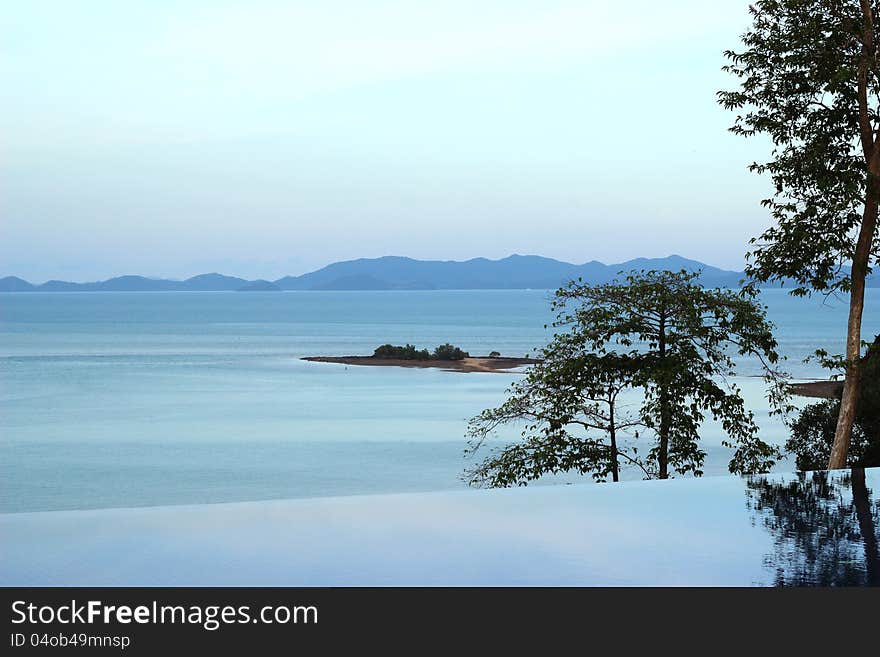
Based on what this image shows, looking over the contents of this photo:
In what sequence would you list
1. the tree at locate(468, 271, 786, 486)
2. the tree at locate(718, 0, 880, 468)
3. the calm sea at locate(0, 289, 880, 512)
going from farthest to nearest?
1. the calm sea at locate(0, 289, 880, 512)
2. the tree at locate(468, 271, 786, 486)
3. the tree at locate(718, 0, 880, 468)

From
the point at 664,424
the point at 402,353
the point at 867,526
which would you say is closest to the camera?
the point at 867,526

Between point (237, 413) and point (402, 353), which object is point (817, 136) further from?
point (402, 353)

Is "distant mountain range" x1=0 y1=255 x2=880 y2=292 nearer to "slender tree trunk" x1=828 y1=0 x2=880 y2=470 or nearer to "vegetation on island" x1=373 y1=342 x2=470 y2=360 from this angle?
"vegetation on island" x1=373 y1=342 x2=470 y2=360

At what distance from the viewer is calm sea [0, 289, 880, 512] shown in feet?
73.7

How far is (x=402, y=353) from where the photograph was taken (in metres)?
48.7

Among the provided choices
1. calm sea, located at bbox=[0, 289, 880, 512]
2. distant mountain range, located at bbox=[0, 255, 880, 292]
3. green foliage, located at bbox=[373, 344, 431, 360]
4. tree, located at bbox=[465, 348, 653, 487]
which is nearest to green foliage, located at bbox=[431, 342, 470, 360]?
green foliage, located at bbox=[373, 344, 431, 360]

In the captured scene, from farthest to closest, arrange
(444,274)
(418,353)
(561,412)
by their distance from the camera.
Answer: (444,274), (418,353), (561,412)

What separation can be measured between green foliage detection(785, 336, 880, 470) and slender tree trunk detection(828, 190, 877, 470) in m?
4.88

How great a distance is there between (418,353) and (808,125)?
132 ft

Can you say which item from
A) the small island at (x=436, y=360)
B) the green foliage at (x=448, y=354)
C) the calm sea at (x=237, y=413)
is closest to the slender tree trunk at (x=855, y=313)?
the calm sea at (x=237, y=413)

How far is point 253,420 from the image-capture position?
32.2m

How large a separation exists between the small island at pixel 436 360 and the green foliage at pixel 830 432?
1113 inches

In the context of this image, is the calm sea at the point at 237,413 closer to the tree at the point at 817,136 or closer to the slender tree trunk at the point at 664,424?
the tree at the point at 817,136

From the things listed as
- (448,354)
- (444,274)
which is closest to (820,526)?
(448,354)
